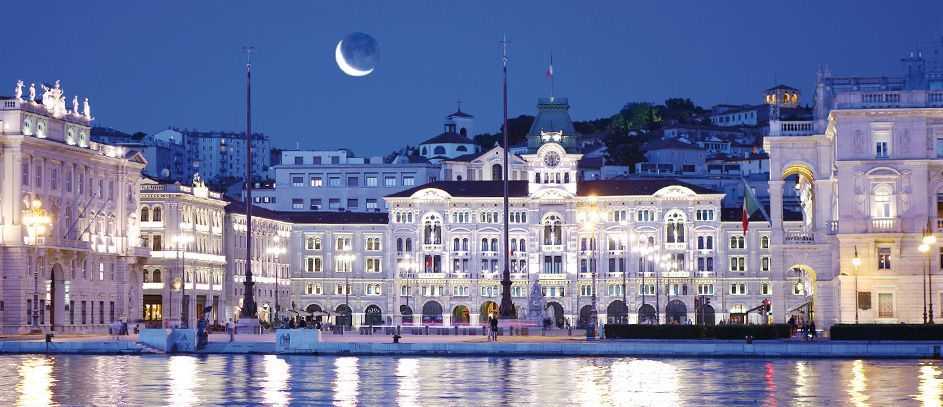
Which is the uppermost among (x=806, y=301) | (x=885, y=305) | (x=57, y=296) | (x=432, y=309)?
(x=57, y=296)

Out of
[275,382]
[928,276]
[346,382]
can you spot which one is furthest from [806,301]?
[275,382]

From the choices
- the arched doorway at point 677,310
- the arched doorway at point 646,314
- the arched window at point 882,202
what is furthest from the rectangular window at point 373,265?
the arched window at point 882,202

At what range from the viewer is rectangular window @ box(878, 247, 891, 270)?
280 ft

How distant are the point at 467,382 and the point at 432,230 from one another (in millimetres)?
107863

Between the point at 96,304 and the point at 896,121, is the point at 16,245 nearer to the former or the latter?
the point at 96,304

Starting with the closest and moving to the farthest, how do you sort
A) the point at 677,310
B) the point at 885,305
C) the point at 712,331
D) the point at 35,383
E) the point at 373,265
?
the point at 35,383
the point at 712,331
the point at 885,305
the point at 677,310
the point at 373,265

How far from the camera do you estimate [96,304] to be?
116 meters

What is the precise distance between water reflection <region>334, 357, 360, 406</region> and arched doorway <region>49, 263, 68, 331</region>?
48530 mm

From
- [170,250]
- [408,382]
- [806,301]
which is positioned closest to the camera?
[408,382]

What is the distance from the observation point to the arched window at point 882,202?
85.8 m

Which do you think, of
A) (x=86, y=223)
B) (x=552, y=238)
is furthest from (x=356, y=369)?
(x=552, y=238)

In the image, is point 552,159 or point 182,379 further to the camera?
point 552,159

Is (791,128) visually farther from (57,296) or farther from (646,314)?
(646,314)

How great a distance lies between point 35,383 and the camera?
47.6 m
